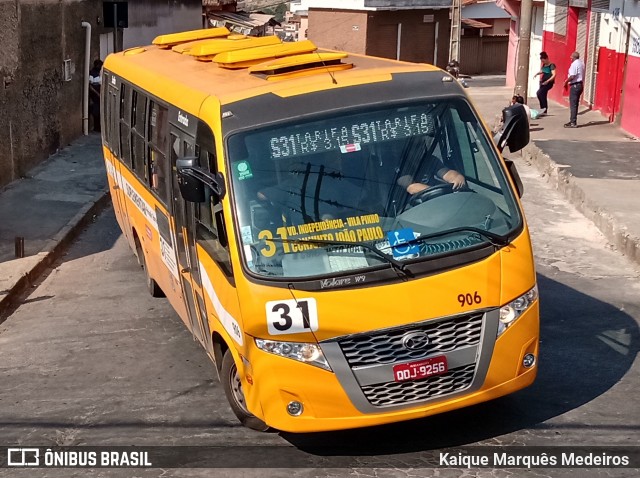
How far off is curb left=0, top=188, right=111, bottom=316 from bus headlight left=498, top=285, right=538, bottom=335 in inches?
243

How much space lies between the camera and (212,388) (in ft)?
27.1

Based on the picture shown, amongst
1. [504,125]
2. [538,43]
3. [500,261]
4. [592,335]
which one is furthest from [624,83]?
[500,261]

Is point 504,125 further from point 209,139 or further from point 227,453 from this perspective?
point 227,453

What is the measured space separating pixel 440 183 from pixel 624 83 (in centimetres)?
1540

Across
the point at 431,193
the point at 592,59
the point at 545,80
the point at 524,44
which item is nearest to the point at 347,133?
the point at 431,193

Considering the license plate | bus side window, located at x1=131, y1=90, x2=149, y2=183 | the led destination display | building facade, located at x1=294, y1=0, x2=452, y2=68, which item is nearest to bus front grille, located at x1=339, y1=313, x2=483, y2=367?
the license plate

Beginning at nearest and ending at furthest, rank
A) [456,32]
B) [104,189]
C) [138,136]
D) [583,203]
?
[138,136] → [583,203] → [104,189] → [456,32]

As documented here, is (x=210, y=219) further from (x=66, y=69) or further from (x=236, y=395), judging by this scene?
(x=66, y=69)

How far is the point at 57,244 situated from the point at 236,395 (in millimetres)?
7173

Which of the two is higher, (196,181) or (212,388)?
(196,181)

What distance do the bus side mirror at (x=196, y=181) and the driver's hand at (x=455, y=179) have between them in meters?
1.54

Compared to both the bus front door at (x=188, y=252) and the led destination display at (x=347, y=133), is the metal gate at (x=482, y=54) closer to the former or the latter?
the bus front door at (x=188, y=252)

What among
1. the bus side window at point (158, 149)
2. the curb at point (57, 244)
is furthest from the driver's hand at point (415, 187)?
the curb at point (57, 244)

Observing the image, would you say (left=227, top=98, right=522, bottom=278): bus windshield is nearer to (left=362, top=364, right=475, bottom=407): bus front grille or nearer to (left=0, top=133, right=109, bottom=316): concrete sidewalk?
(left=362, top=364, right=475, bottom=407): bus front grille
